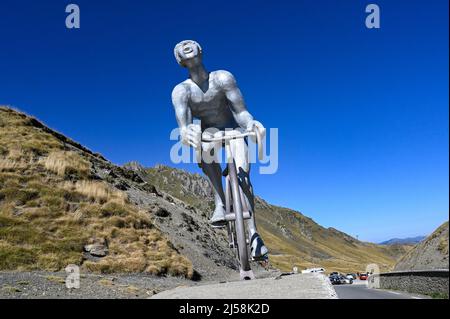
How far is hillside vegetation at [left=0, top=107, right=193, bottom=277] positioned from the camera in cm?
1636

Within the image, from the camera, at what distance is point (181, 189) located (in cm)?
13525

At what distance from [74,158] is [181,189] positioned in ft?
347

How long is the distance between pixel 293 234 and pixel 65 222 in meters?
134

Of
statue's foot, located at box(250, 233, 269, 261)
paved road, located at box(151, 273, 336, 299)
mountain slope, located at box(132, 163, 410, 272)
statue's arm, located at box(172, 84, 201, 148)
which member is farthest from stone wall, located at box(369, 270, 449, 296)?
mountain slope, located at box(132, 163, 410, 272)

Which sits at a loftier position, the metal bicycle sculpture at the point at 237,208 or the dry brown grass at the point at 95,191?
the dry brown grass at the point at 95,191

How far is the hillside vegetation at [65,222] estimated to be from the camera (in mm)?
16359

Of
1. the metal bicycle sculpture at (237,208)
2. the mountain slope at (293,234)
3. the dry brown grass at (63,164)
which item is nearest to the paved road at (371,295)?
the metal bicycle sculpture at (237,208)

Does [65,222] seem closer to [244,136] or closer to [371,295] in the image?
[244,136]

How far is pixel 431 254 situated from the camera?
124ft

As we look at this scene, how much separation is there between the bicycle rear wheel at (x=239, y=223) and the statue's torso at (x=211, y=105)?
1.44m

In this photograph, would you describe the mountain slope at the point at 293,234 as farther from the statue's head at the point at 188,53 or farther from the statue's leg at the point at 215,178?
the statue's head at the point at 188,53

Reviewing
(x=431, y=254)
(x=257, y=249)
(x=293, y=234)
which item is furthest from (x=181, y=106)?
(x=293, y=234)

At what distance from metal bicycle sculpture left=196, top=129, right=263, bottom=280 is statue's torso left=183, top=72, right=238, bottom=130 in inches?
29.8
